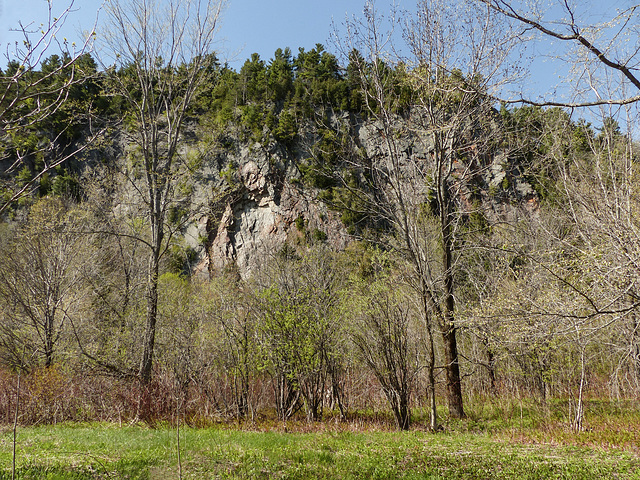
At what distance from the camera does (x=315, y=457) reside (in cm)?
570

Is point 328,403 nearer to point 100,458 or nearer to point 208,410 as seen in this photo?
point 208,410

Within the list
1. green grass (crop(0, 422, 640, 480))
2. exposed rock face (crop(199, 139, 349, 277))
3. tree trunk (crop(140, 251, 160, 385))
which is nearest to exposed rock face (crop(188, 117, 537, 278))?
exposed rock face (crop(199, 139, 349, 277))

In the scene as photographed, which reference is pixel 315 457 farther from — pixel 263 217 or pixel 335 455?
pixel 263 217

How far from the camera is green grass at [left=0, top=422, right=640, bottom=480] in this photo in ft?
15.9

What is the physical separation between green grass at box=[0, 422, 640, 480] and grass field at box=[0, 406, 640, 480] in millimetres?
13

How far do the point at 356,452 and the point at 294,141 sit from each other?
36934 millimetres

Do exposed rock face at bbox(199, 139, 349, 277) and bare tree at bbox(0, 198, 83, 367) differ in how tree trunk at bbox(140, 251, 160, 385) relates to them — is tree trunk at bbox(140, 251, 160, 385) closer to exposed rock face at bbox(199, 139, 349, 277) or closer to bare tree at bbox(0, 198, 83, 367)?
bare tree at bbox(0, 198, 83, 367)

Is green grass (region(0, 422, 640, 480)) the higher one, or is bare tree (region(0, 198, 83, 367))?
bare tree (region(0, 198, 83, 367))

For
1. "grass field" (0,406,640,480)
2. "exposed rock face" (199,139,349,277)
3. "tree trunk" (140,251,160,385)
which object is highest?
"exposed rock face" (199,139,349,277)

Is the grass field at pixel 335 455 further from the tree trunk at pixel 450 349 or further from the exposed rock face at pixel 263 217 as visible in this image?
the exposed rock face at pixel 263 217

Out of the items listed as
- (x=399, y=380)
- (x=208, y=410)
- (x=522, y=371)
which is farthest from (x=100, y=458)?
(x=522, y=371)

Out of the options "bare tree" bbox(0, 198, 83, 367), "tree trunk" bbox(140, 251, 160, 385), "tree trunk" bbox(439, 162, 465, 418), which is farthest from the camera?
"bare tree" bbox(0, 198, 83, 367)

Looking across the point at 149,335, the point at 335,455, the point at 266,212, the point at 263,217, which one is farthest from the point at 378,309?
the point at 266,212

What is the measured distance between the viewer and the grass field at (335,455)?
487cm
